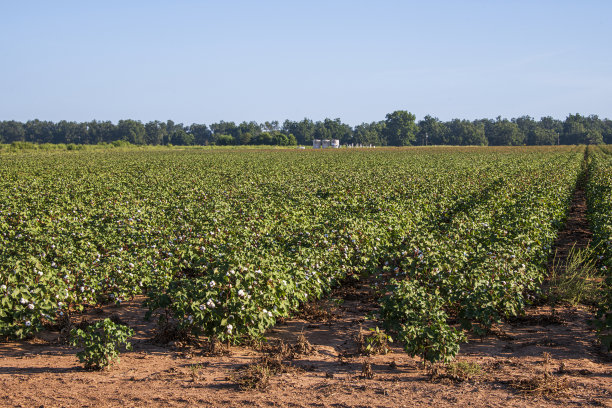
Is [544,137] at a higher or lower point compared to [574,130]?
lower

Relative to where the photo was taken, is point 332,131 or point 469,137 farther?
point 332,131

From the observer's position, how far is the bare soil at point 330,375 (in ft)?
16.4

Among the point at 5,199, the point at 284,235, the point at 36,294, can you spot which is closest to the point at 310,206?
the point at 284,235

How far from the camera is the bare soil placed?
5.00 m

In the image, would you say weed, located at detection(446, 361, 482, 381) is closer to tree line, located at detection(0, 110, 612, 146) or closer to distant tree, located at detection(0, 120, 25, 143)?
tree line, located at detection(0, 110, 612, 146)

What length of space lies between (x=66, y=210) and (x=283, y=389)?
11495 mm

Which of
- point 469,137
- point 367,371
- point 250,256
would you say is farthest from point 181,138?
point 367,371

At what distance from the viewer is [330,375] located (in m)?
→ 5.66

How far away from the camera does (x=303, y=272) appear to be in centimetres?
729

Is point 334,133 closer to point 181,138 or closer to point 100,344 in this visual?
point 181,138

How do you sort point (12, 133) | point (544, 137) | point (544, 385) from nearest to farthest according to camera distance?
point (544, 385)
point (544, 137)
point (12, 133)

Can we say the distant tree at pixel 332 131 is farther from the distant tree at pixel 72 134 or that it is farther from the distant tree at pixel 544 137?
the distant tree at pixel 72 134

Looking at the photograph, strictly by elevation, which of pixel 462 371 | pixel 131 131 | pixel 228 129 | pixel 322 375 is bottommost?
A: pixel 322 375

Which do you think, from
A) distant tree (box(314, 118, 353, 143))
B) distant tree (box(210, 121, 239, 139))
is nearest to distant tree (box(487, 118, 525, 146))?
distant tree (box(314, 118, 353, 143))
